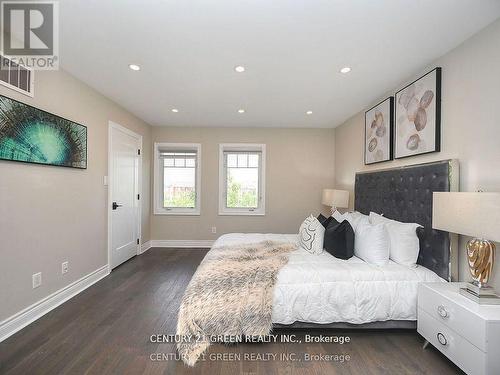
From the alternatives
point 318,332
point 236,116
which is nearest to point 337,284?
point 318,332

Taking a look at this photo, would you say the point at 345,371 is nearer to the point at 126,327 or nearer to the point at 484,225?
the point at 484,225

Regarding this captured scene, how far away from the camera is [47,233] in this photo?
235 cm

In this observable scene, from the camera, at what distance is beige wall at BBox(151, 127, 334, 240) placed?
481 cm

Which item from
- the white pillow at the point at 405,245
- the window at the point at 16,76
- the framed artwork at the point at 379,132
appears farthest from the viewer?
the framed artwork at the point at 379,132

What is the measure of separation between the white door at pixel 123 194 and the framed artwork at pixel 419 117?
3808 millimetres

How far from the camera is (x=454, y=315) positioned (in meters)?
1.59

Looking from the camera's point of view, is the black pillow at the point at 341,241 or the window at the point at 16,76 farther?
the black pillow at the point at 341,241

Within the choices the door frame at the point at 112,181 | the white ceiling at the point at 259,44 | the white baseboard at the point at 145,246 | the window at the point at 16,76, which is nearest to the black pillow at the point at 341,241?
the white ceiling at the point at 259,44

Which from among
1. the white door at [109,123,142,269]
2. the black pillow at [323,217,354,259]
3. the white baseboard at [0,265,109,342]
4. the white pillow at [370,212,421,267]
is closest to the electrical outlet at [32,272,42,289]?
the white baseboard at [0,265,109,342]

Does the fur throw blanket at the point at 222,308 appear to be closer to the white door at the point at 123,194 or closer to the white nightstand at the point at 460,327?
the white nightstand at the point at 460,327

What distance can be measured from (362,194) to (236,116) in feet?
7.86

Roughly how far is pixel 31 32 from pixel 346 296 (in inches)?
132

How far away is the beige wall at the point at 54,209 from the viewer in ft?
6.54

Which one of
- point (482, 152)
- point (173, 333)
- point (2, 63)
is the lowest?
point (173, 333)
